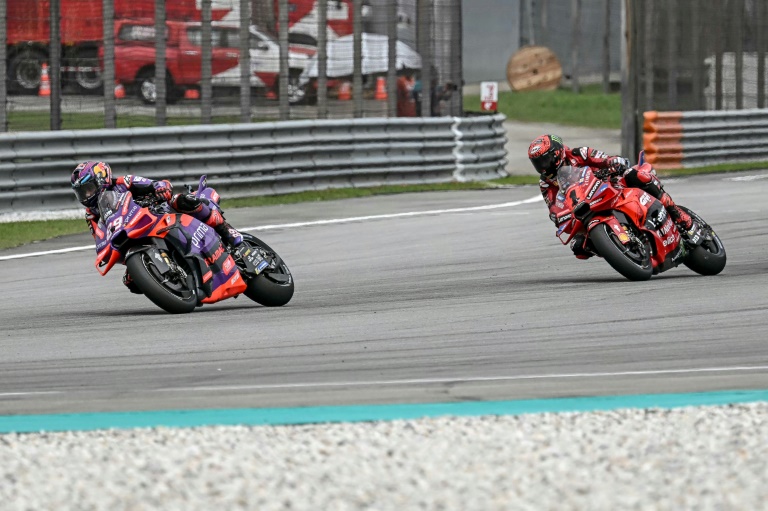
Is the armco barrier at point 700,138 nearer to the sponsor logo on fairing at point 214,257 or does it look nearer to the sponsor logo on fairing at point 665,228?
the sponsor logo on fairing at point 665,228

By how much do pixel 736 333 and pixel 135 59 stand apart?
11.9 metres

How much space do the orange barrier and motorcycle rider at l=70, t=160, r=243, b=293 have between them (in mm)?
16612

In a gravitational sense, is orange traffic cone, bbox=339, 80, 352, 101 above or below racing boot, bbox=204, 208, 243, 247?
above

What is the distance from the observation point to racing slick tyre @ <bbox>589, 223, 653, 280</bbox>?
11.0 metres

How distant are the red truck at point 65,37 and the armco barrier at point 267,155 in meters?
0.83

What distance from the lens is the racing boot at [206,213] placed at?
10.1m

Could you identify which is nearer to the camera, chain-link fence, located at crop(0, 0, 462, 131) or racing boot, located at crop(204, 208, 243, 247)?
racing boot, located at crop(204, 208, 243, 247)

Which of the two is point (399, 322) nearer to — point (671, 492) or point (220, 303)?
point (220, 303)

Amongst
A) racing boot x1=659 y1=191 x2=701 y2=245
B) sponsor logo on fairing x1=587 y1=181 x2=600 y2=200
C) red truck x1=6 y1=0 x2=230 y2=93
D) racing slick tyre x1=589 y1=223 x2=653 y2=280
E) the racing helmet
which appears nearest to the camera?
the racing helmet

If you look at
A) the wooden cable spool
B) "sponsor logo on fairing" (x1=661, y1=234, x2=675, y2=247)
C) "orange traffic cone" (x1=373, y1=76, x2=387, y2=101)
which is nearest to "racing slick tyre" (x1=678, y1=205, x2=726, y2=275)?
"sponsor logo on fairing" (x1=661, y1=234, x2=675, y2=247)

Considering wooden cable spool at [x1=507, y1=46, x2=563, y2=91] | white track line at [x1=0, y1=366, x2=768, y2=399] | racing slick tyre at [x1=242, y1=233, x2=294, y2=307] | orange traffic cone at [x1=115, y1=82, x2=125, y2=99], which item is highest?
wooden cable spool at [x1=507, y1=46, x2=563, y2=91]

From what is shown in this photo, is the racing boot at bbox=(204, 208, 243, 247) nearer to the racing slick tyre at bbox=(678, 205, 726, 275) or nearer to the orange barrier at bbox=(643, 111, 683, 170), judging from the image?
the racing slick tyre at bbox=(678, 205, 726, 275)

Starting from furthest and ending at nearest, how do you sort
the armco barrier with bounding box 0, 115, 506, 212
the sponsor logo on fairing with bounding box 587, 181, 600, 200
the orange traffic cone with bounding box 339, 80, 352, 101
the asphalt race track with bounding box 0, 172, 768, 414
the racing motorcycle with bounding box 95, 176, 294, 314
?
the orange traffic cone with bounding box 339, 80, 352, 101, the armco barrier with bounding box 0, 115, 506, 212, the sponsor logo on fairing with bounding box 587, 181, 600, 200, the racing motorcycle with bounding box 95, 176, 294, 314, the asphalt race track with bounding box 0, 172, 768, 414

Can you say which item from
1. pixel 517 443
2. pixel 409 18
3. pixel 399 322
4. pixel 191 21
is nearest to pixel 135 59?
pixel 191 21
